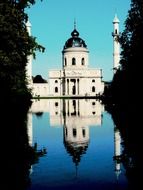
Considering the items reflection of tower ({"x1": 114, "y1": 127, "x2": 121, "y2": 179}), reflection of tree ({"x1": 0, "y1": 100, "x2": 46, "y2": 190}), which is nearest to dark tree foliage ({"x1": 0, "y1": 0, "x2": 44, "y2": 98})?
reflection of tree ({"x1": 0, "y1": 100, "x2": 46, "y2": 190})

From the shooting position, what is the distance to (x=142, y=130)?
20656 millimetres

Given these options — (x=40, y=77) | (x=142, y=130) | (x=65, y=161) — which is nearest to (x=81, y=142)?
(x=142, y=130)

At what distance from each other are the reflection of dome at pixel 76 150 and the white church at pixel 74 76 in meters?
99.5

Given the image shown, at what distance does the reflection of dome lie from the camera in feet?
44.5

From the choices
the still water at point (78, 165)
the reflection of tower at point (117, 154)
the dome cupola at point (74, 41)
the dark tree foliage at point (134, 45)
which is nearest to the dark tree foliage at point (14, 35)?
the still water at point (78, 165)

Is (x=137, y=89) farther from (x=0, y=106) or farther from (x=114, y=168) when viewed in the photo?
(x=114, y=168)

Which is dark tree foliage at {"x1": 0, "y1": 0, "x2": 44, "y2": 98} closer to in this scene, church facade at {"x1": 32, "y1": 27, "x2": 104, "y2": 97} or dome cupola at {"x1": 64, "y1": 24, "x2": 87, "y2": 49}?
church facade at {"x1": 32, "y1": 27, "x2": 104, "y2": 97}

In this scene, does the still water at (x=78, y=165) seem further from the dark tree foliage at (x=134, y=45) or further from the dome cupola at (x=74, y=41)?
the dome cupola at (x=74, y=41)

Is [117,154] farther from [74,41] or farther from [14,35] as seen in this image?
[74,41]

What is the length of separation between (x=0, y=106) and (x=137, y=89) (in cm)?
1034

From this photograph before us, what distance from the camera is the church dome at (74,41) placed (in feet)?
388

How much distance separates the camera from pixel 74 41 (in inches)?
4653

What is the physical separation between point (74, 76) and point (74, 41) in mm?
8713

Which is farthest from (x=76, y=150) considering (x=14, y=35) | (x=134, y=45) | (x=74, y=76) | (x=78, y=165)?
(x=74, y=76)
